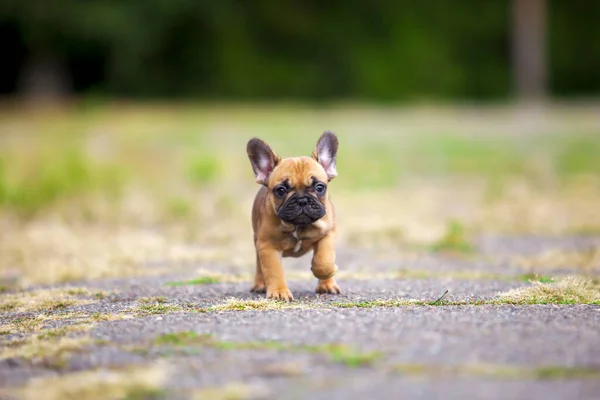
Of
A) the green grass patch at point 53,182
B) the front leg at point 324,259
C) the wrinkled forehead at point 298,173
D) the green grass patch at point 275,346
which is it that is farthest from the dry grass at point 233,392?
the green grass patch at point 53,182

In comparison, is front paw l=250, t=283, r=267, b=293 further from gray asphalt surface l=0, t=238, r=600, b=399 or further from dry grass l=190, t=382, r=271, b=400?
dry grass l=190, t=382, r=271, b=400

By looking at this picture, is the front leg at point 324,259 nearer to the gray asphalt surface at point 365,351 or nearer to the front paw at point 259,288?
the gray asphalt surface at point 365,351

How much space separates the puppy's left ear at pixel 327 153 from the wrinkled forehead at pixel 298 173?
0.23 metres

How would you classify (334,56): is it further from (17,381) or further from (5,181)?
(17,381)

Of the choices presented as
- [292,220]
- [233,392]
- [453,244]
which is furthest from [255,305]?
[453,244]

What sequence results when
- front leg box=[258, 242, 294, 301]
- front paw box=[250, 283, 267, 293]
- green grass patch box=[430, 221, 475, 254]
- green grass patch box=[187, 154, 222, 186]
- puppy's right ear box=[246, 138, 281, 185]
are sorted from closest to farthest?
front leg box=[258, 242, 294, 301], puppy's right ear box=[246, 138, 281, 185], front paw box=[250, 283, 267, 293], green grass patch box=[430, 221, 475, 254], green grass patch box=[187, 154, 222, 186]

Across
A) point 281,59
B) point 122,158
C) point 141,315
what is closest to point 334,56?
point 281,59

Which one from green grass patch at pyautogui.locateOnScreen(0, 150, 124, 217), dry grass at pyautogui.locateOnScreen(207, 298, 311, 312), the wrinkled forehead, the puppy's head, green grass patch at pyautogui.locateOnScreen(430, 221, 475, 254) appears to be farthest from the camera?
green grass patch at pyautogui.locateOnScreen(0, 150, 124, 217)

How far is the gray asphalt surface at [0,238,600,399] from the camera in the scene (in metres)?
5.12

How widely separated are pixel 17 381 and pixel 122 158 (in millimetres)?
15215

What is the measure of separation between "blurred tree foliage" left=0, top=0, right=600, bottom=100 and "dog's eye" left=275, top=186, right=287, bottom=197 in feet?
100

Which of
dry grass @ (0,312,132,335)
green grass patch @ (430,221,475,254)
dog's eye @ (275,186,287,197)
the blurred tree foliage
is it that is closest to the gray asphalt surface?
dry grass @ (0,312,132,335)

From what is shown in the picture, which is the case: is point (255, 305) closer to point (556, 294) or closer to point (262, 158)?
point (262, 158)

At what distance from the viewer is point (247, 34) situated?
3897 centimetres
